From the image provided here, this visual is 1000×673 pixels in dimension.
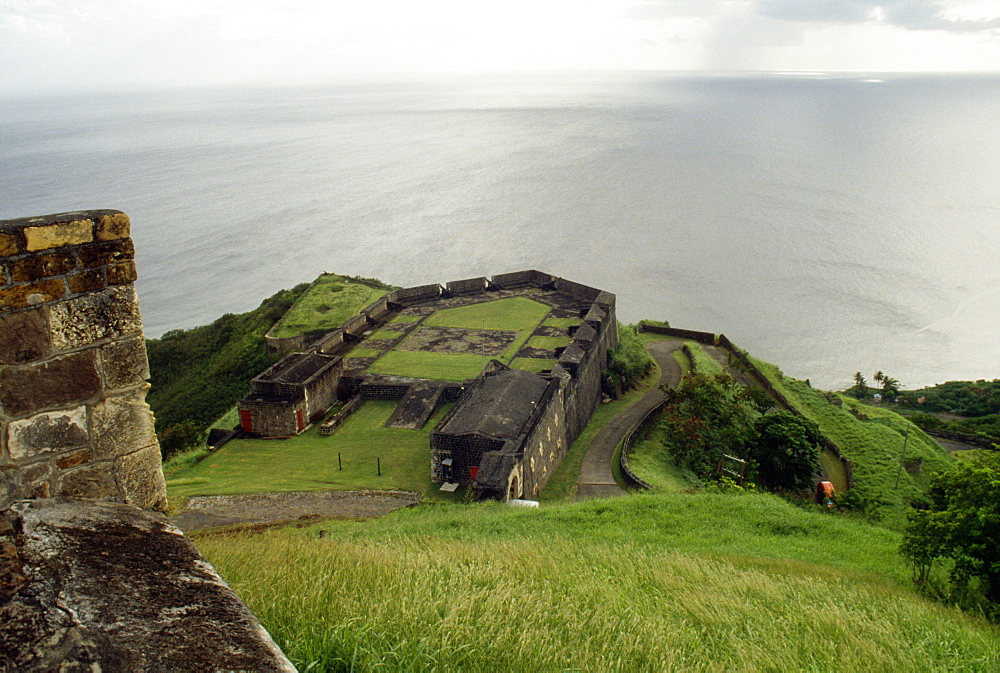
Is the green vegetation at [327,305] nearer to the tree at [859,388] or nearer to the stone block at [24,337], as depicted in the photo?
the tree at [859,388]

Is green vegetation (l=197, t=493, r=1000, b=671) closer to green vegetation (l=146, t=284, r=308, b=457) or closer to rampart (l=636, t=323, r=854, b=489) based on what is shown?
rampart (l=636, t=323, r=854, b=489)

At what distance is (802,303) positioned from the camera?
55.1 m

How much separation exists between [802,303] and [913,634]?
5258 centimetres

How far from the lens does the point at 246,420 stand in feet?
76.0

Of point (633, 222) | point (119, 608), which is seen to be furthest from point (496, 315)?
point (633, 222)

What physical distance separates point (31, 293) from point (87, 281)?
366 millimetres

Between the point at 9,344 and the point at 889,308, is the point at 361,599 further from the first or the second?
the point at 889,308

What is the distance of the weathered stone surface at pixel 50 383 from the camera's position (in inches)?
192

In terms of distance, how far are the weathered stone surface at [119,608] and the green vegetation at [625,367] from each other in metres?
26.2

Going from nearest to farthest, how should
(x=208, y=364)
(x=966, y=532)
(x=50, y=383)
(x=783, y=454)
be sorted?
(x=50, y=383)
(x=966, y=532)
(x=783, y=454)
(x=208, y=364)

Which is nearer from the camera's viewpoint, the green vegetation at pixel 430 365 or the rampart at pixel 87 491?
the rampart at pixel 87 491

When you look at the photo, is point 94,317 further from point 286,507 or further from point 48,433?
point 286,507

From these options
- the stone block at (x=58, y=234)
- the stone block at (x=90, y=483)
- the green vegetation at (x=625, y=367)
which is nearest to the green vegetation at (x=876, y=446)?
the green vegetation at (x=625, y=367)

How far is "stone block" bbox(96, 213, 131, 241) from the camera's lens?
512cm
